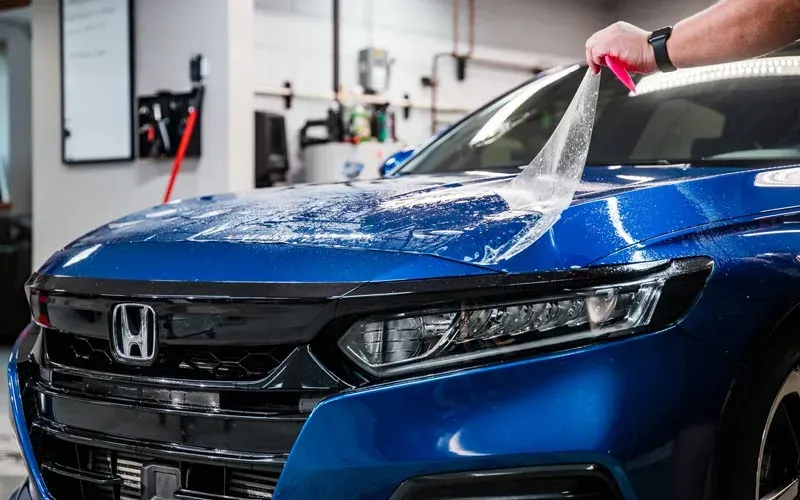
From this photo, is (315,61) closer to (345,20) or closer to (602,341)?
(345,20)

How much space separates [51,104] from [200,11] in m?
1.25

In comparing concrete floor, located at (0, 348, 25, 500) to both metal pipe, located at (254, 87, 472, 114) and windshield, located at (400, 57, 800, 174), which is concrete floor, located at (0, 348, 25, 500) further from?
metal pipe, located at (254, 87, 472, 114)

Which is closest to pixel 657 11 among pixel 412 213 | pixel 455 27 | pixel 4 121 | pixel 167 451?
pixel 455 27

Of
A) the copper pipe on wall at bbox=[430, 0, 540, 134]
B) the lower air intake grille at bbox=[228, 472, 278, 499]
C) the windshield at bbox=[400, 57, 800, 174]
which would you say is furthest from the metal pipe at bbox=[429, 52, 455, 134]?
the lower air intake grille at bbox=[228, 472, 278, 499]

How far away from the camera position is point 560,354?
1089 millimetres

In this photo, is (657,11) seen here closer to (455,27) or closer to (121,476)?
(455,27)

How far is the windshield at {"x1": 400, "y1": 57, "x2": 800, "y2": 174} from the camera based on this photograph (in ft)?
6.45

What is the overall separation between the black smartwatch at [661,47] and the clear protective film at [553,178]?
0.16 meters

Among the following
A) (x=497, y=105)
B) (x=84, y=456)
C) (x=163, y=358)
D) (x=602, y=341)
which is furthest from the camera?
(x=497, y=105)

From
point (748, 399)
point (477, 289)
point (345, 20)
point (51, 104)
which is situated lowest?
point (748, 399)

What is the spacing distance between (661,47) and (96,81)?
4217mm

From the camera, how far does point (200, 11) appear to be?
4766mm

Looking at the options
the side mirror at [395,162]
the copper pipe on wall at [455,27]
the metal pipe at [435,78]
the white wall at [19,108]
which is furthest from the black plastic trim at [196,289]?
the copper pipe on wall at [455,27]

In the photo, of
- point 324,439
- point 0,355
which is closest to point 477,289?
point 324,439
